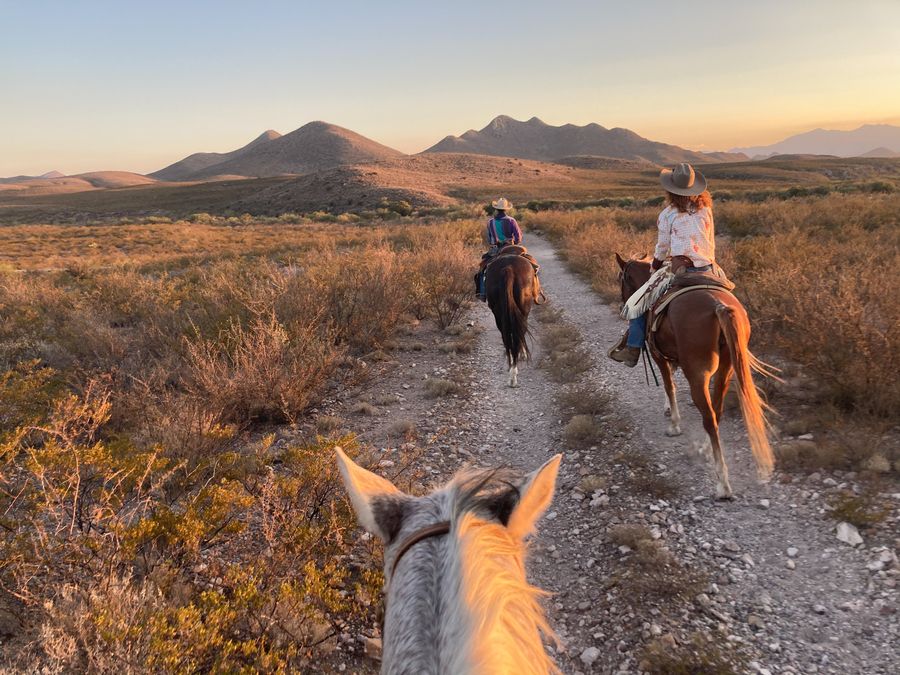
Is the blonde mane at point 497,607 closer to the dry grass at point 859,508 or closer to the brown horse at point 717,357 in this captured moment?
the brown horse at point 717,357

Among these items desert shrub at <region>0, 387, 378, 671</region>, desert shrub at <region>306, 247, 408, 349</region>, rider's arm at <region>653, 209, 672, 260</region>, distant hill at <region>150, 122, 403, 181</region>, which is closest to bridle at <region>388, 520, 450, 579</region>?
desert shrub at <region>0, 387, 378, 671</region>

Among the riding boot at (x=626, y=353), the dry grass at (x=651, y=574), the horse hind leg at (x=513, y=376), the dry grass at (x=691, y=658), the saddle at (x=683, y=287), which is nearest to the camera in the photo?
the dry grass at (x=691, y=658)

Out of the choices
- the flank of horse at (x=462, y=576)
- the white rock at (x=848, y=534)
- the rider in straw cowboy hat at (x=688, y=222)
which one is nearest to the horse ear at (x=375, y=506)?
the flank of horse at (x=462, y=576)

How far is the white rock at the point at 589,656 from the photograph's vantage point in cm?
262

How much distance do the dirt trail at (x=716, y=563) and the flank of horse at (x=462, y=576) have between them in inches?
63.7

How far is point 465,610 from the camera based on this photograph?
99 cm

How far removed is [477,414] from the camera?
5.78 m

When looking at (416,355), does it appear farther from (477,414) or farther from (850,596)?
(850,596)

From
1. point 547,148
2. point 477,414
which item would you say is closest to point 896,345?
point 477,414

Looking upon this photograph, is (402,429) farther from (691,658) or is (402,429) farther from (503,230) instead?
(503,230)

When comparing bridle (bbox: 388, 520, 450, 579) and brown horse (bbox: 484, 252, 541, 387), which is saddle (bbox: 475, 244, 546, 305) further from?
bridle (bbox: 388, 520, 450, 579)

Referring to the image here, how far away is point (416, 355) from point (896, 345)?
597cm

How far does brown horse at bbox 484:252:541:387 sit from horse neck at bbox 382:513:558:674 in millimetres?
5487

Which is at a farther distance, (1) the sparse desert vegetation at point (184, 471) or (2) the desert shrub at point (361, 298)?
(2) the desert shrub at point (361, 298)
